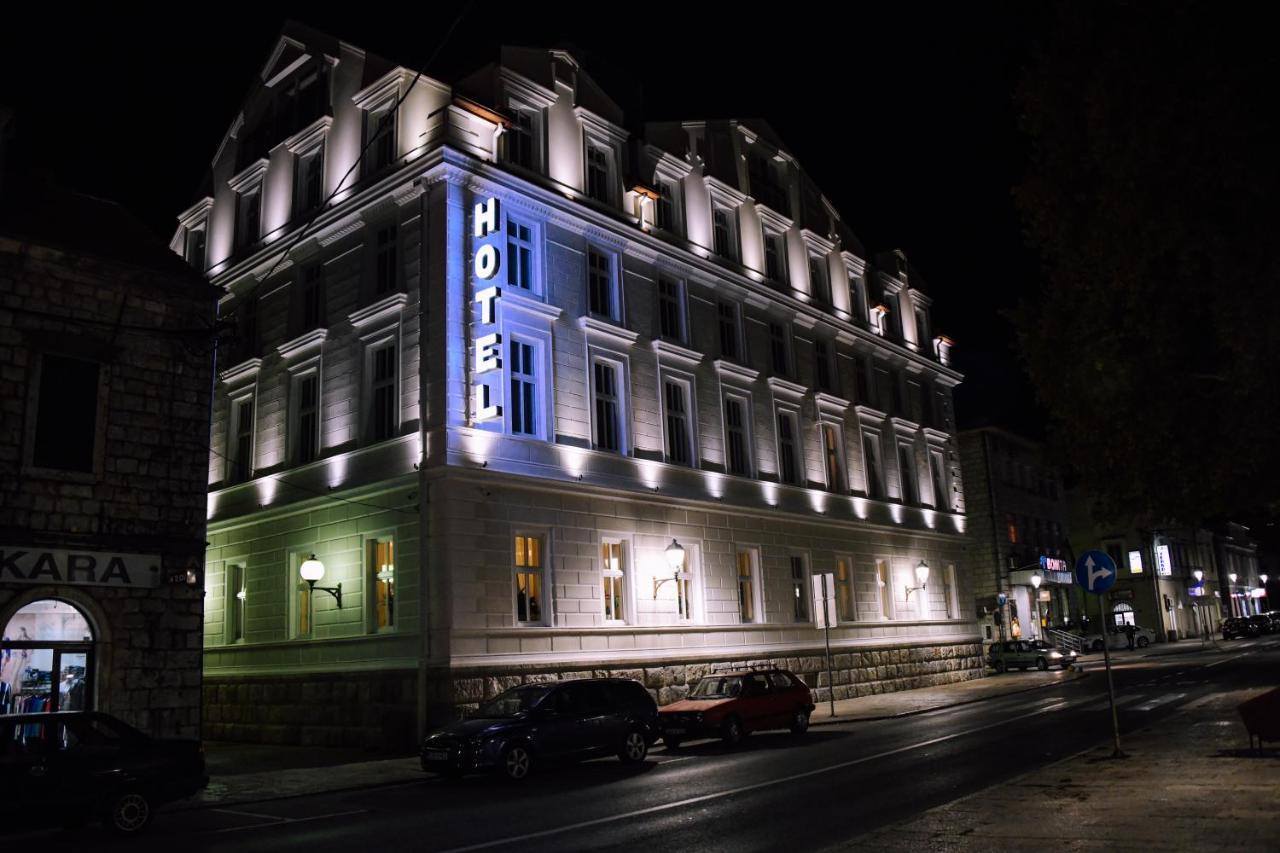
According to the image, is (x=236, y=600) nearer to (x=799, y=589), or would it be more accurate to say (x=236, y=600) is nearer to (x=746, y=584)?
(x=746, y=584)

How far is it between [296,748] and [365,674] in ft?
9.76

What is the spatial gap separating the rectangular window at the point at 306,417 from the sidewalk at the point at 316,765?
7.50 meters

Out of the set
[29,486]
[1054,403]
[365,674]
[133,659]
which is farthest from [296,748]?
[1054,403]

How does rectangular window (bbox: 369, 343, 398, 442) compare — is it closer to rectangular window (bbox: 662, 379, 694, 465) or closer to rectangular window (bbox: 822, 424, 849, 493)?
rectangular window (bbox: 662, 379, 694, 465)

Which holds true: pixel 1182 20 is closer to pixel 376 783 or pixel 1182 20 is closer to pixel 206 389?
pixel 376 783

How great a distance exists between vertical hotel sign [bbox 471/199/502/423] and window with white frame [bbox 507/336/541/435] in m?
1.00

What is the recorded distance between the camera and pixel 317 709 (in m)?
23.6

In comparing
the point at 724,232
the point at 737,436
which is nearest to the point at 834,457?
the point at 737,436

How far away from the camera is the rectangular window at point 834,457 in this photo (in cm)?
3503

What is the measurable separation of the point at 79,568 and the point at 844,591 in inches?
951

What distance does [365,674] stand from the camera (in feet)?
73.5

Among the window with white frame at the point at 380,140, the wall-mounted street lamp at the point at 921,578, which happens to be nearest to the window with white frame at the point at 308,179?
the window with white frame at the point at 380,140

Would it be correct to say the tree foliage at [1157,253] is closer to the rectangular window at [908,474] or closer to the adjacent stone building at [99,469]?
the adjacent stone building at [99,469]

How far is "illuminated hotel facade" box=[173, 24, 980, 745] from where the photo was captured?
22.4 m
